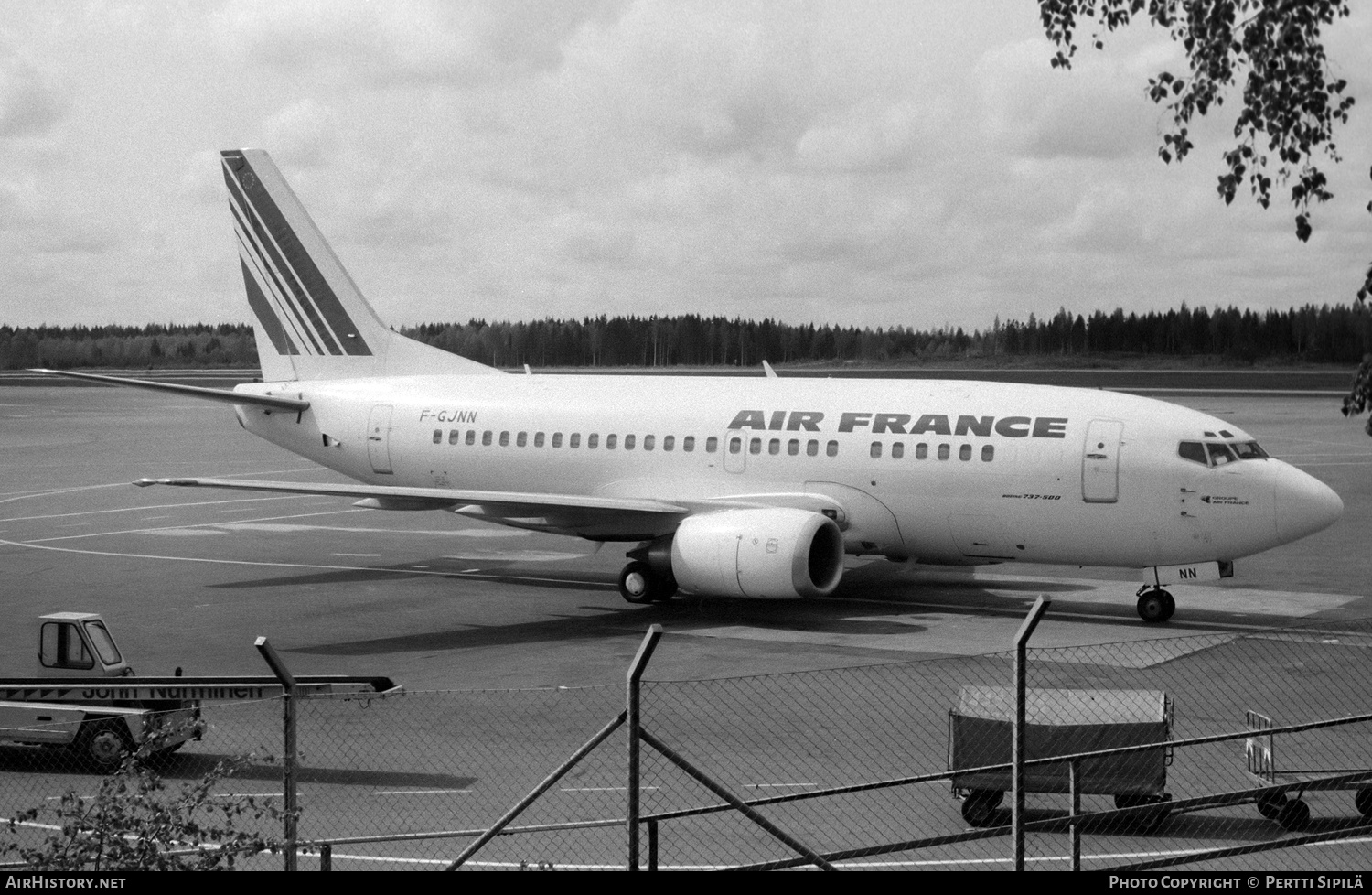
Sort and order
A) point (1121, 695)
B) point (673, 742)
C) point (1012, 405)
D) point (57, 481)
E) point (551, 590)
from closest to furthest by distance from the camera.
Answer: point (1121, 695) < point (673, 742) < point (1012, 405) < point (551, 590) < point (57, 481)

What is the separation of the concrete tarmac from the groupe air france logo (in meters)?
5.14

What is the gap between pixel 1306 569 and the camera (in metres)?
34.5

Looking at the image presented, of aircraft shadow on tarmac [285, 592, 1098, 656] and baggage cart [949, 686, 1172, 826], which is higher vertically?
baggage cart [949, 686, 1172, 826]

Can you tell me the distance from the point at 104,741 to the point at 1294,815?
1298 cm

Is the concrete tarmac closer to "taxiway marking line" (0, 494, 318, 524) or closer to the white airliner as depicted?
"taxiway marking line" (0, 494, 318, 524)

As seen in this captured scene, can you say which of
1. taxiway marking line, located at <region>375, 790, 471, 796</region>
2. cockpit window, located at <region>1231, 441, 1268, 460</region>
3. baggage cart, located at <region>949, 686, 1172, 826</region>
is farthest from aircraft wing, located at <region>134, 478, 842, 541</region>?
baggage cart, located at <region>949, 686, 1172, 826</region>

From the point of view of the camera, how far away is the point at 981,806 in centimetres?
1568

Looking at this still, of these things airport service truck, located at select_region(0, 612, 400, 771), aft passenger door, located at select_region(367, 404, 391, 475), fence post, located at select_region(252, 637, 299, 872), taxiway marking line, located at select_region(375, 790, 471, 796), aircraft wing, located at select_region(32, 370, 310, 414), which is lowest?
taxiway marking line, located at select_region(375, 790, 471, 796)

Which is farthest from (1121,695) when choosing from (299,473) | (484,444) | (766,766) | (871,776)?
(299,473)

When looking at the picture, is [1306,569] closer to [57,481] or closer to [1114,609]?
[1114,609]

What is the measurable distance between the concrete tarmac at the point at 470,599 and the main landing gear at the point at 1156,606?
304mm

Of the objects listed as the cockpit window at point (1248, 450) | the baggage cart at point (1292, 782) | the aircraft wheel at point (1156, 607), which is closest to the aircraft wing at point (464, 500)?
the aircraft wheel at point (1156, 607)

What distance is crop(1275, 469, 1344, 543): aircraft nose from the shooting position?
86.2 ft

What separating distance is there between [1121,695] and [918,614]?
465 inches
